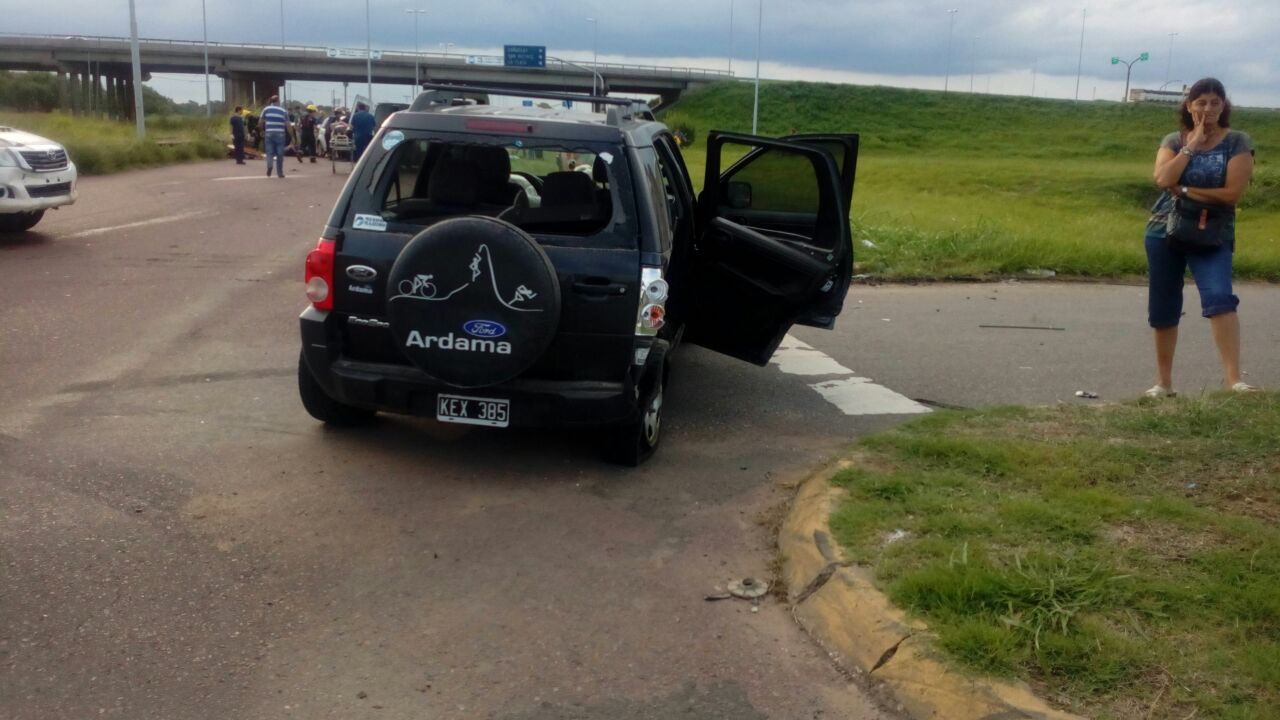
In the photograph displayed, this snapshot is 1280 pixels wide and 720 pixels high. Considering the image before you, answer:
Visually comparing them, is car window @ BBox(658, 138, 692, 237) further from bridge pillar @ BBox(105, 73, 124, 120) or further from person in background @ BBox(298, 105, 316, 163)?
bridge pillar @ BBox(105, 73, 124, 120)

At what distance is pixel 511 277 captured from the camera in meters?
5.57

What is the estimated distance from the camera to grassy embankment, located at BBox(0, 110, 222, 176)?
83.7 ft

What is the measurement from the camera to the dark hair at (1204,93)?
273 inches

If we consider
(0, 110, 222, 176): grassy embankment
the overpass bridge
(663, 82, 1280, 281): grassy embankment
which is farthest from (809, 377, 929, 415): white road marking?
the overpass bridge

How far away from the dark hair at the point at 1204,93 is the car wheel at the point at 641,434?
365cm

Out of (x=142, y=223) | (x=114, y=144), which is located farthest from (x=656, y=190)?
(x=114, y=144)

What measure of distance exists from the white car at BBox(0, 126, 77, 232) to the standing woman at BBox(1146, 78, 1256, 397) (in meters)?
11.4

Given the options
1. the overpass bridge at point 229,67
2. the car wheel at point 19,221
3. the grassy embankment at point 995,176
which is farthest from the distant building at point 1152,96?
the car wheel at point 19,221

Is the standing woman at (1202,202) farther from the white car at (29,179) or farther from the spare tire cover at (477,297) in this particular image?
the white car at (29,179)

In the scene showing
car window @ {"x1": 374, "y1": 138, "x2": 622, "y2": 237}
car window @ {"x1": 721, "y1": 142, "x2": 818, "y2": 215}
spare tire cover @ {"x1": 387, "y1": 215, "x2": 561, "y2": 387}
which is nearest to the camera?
spare tire cover @ {"x1": 387, "y1": 215, "x2": 561, "y2": 387}

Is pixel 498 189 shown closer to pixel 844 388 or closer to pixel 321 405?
pixel 321 405

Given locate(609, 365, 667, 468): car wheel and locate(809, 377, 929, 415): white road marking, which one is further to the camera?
locate(809, 377, 929, 415): white road marking

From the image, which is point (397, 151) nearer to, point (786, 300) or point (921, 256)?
point (786, 300)

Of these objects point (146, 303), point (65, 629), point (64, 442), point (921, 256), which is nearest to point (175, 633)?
point (65, 629)
